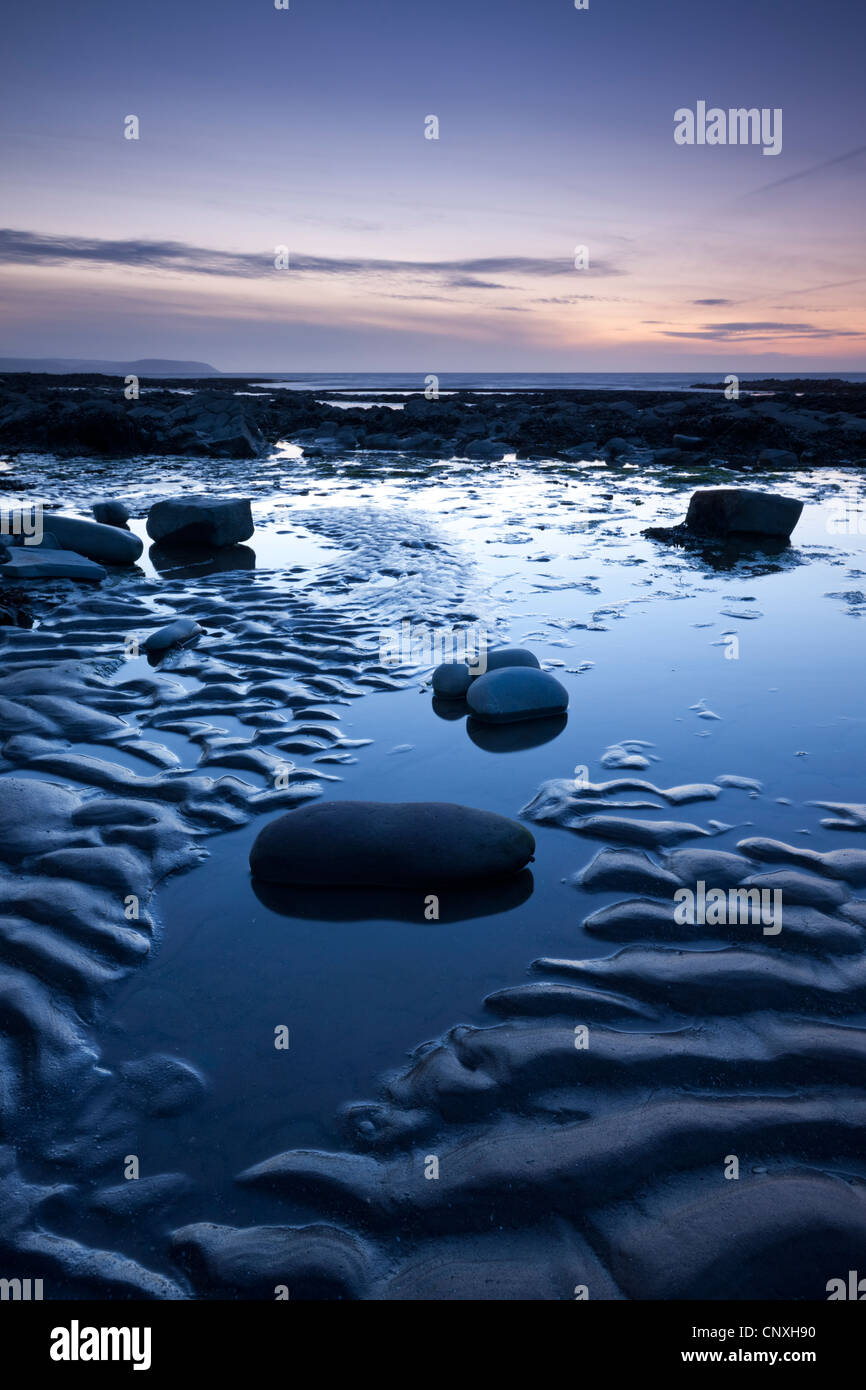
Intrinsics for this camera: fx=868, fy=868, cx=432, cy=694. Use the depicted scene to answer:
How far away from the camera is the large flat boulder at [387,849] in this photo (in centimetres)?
298

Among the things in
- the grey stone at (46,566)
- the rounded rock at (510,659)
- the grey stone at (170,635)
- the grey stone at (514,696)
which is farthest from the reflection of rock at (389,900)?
the grey stone at (46,566)

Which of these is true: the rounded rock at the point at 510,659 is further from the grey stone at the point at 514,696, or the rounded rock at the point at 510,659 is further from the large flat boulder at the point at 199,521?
the large flat boulder at the point at 199,521

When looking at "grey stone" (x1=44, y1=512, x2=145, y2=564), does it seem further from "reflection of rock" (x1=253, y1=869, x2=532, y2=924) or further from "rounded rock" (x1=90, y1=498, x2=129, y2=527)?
"reflection of rock" (x1=253, y1=869, x2=532, y2=924)

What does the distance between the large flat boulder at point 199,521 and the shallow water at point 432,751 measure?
48 cm

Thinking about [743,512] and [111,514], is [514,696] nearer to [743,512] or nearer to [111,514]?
[743,512]

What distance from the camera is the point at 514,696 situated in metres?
4.46

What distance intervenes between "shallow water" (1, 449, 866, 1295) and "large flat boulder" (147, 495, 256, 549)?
0.48 metres

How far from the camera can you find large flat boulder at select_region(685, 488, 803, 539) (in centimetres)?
884

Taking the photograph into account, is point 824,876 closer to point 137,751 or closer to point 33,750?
point 137,751

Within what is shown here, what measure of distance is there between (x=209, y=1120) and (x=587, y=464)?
1588cm

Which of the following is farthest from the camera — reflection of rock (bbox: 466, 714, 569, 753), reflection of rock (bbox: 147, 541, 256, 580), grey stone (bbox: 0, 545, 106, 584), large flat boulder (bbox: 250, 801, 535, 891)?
reflection of rock (bbox: 147, 541, 256, 580)

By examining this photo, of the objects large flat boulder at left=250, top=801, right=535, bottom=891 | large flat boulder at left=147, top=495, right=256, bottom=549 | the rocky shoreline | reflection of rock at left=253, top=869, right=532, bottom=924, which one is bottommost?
reflection of rock at left=253, top=869, right=532, bottom=924

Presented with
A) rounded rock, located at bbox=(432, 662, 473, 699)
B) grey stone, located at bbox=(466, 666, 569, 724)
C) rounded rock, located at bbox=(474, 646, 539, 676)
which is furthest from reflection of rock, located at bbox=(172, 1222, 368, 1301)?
rounded rock, located at bbox=(474, 646, 539, 676)
